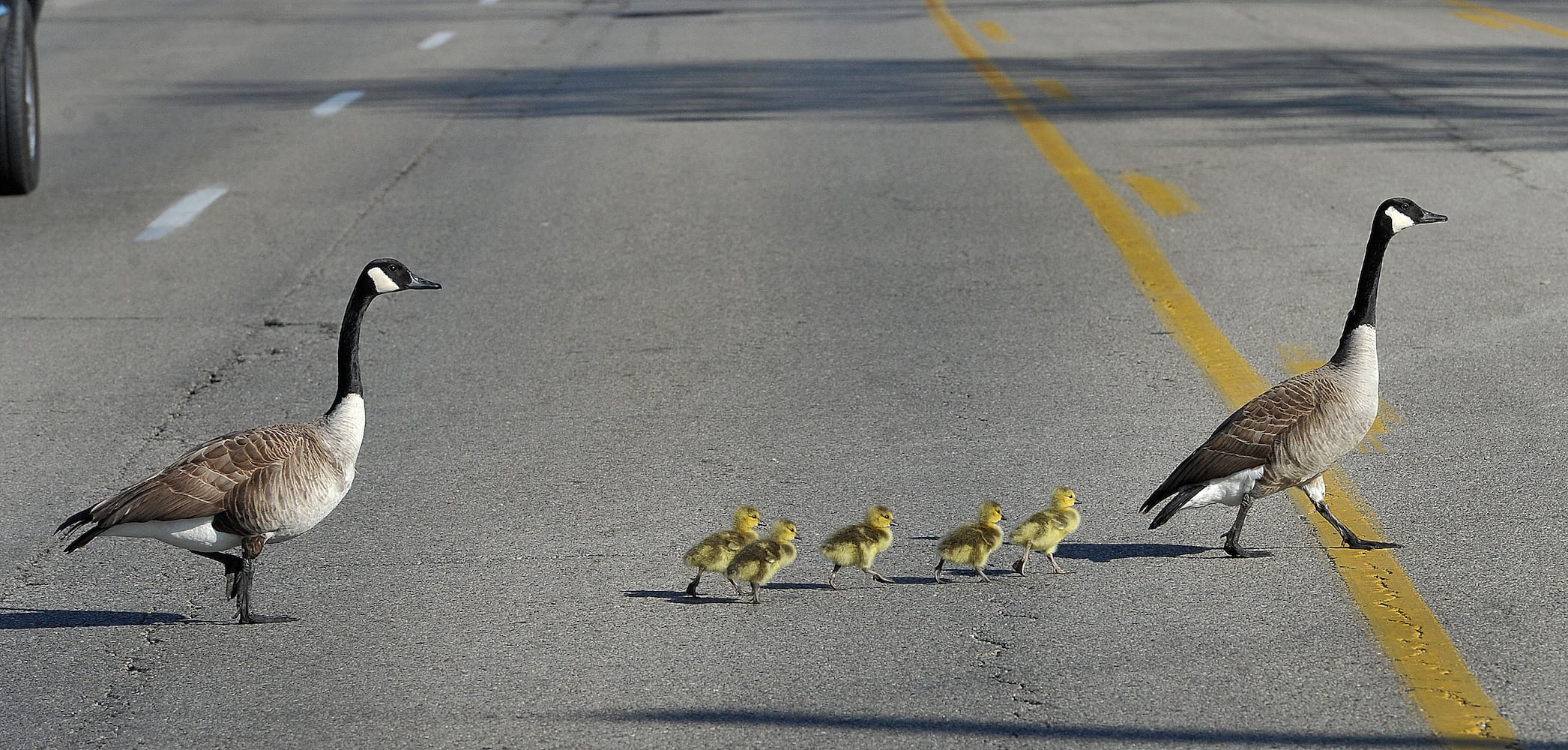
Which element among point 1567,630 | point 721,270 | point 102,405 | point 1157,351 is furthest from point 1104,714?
point 721,270

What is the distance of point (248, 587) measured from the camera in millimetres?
5148

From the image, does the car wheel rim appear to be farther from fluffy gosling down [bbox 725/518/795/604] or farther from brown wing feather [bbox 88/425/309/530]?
fluffy gosling down [bbox 725/518/795/604]

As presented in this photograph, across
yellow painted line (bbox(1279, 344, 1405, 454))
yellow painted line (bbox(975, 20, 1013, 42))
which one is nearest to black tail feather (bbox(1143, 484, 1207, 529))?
yellow painted line (bbox(1279, 344, 1405, 454))

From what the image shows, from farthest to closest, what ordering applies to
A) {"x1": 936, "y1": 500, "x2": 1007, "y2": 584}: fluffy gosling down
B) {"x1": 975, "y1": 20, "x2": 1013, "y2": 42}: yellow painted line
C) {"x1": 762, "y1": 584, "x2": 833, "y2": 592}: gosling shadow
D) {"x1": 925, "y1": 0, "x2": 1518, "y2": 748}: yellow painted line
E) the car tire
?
{"x1": 975, "y1": 20, "x2": 1013, "y2": 42}: yellow painted line, the car tire, {"x1": 762, "y1": 584, "x2": 833, "y2": 592}: gosling shadow, {"x1": 936, "y1": 500, "x2": 1007, "y2": 584}: fluffy gosling down, {"x1": 925, "y1": 0, "x2": 1518, "y2": 748}: yellow painted line

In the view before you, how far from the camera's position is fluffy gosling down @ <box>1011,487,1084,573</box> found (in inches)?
215

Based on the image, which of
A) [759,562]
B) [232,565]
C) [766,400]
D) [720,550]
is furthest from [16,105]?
[759,562]

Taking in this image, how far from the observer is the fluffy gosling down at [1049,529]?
215 inches

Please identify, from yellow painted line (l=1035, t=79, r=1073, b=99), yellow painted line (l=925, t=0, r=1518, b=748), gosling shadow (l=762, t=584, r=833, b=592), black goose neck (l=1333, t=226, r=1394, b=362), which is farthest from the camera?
yellow painted line (l=1035, t=79, r=1073, b=99)

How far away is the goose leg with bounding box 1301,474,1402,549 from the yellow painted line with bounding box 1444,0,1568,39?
1726 centimetres

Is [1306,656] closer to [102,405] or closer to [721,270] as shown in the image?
[102,405]

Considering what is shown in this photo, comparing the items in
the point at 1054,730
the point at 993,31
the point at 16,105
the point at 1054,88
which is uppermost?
the point at 1054,730

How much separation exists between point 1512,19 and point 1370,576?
20.2 metres

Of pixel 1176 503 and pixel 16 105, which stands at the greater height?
pixel 1176 503

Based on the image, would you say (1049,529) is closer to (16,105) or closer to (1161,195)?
(1161,195)
